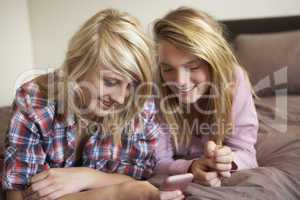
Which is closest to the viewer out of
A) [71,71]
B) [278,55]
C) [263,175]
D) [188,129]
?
[263,175]

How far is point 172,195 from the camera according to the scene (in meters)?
0.83

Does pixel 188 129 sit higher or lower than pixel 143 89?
lower

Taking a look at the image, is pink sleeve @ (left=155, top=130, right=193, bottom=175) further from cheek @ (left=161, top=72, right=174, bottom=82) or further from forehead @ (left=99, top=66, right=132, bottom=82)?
forehead @ (left=99, top=66, right=132, bottom=82)

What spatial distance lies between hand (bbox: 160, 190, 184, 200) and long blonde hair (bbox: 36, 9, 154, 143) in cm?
30

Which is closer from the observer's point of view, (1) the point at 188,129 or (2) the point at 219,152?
(2) the point at 219,152

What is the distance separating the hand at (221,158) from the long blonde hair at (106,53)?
0.25m

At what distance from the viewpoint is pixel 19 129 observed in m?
0.94

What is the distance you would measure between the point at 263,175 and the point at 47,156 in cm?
55

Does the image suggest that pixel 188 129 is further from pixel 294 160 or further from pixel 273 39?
pixel 273 39

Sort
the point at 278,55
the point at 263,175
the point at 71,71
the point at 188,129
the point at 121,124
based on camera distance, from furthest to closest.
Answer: the point at 278,55 < the point at 188,129 < the point at 121,124 < the point at 71,71 < the point at 263,175

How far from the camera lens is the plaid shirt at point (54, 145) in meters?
0.94

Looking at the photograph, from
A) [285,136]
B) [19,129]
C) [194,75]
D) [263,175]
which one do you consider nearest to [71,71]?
[19,129]

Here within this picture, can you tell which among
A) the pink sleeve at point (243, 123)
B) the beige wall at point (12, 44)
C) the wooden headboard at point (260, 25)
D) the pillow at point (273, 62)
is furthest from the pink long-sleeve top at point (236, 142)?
the beige wall at point (12, 44)

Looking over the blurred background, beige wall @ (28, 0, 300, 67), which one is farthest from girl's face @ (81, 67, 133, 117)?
beige wall @ (28, 0, 300, 67)
